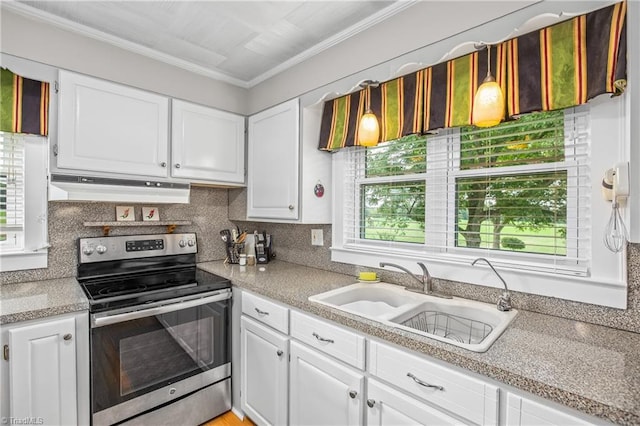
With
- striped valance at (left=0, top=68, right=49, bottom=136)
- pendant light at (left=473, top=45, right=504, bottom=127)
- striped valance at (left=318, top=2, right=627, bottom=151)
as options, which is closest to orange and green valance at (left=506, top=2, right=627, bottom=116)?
striped valance at (left=318, top=2, right=627, bottom=151)

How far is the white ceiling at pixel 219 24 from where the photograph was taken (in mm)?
1694

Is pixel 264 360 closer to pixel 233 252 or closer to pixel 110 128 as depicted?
pixel 233 252

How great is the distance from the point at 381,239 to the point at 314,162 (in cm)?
67

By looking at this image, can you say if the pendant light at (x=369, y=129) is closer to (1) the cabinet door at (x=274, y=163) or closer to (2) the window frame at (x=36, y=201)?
(1) the cabinet door at (x=274, y=163)

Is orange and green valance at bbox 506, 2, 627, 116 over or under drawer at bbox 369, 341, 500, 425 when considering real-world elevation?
over

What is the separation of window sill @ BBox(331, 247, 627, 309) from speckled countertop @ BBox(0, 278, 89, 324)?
5.31ft

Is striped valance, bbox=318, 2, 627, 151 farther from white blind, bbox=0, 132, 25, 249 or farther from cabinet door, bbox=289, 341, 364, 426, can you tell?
white blind, bbox=0, 132, 25, 249

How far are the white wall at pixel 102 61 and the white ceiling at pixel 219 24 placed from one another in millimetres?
54

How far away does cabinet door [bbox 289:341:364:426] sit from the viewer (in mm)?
1338

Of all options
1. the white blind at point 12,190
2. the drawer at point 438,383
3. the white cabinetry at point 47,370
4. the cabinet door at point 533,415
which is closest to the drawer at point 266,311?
the drawer at point 438,383

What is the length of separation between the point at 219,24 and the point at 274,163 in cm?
88

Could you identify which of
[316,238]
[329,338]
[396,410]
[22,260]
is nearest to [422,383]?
[396,410]

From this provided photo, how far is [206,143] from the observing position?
7.76 ft

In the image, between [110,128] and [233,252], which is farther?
[233,252]
